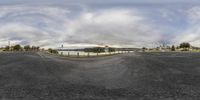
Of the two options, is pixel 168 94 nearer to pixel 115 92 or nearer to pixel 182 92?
pixel 182 92

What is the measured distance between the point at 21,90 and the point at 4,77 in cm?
1504

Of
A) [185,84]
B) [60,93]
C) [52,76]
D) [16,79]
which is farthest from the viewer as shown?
[52,76]

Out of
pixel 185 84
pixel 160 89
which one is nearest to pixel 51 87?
pixel 160 89

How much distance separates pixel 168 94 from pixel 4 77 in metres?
25.4

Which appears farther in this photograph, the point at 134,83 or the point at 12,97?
the point at 134,83

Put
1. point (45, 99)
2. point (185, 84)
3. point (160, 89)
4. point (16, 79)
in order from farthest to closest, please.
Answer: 1. point (16, 79)
2. point (185, 84)
3. point (160, 89)
4. point (45, 99)

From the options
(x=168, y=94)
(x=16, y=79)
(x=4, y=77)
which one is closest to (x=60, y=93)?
(x=168, y=94)

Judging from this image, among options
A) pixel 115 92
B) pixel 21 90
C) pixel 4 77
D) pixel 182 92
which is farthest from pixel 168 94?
pixel 4 77

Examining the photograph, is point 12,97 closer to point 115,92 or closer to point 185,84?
point 115,92

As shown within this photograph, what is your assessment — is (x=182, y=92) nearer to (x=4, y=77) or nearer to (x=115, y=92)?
(x=115, y=92)

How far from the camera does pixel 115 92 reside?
41.8 meters

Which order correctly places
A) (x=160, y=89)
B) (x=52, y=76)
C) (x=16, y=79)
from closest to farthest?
(x=160, y=89) → (x=16, y=79) → (x=52, y=76)

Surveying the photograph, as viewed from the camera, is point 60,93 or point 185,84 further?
point 185,84

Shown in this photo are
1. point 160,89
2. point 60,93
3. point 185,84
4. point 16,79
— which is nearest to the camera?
point 60,93
